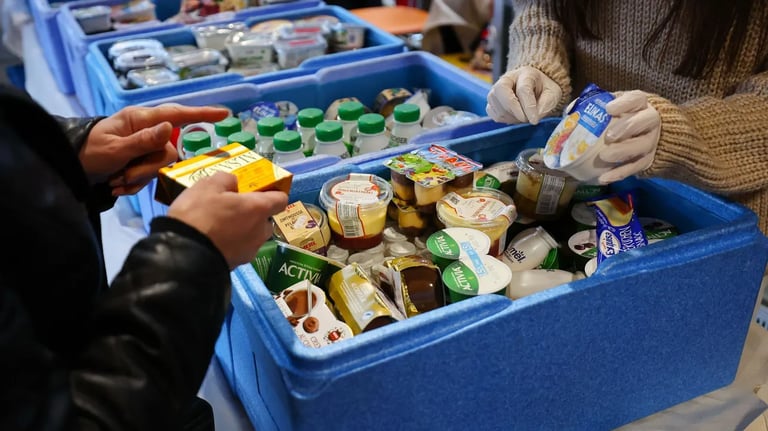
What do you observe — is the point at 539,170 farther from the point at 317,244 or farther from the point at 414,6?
the point at 414,6

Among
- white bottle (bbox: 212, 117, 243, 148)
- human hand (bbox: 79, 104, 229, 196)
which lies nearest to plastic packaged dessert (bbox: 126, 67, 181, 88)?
white bottle (bbox: 212, 117, 243, 148)

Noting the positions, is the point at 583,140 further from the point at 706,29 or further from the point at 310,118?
the point at 310,118

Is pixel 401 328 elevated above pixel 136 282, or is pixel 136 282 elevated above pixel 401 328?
pixel 136 282

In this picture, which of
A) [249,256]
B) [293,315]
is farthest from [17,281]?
[293,315]

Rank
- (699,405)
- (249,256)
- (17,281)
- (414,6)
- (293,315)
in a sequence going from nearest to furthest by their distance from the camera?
(17,281)
(249,256)
(293,315)
(699,405)
(414,6)

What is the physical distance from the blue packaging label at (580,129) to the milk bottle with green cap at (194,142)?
0.61 m

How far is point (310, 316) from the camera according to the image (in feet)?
2.40

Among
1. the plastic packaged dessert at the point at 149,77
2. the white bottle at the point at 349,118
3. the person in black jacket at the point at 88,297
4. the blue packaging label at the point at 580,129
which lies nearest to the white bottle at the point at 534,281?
the blue packaging label at the point at 580,129

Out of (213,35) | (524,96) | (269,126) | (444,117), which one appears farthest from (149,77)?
(524,96)

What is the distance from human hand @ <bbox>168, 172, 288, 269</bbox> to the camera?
56cm

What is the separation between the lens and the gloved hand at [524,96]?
38.3 inches

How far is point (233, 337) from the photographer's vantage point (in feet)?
2.69

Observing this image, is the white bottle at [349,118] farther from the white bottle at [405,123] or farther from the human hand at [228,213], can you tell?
the human hand at [228,213]

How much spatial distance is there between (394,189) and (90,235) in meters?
0.52
